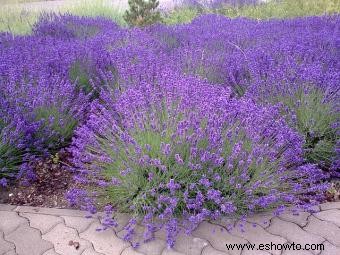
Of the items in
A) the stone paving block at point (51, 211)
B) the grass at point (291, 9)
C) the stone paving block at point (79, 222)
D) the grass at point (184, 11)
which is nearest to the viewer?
the stone paving block at point (79, 222)

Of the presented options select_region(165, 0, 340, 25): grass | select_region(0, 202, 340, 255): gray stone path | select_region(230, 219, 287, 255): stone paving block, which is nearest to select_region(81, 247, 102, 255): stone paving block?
select_region(0, 202, 340, 255): gray stone path

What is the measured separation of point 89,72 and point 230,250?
2390 millimetres

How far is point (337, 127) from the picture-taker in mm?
2957

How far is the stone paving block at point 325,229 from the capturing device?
2387 mm

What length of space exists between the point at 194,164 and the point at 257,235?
0.57 metres

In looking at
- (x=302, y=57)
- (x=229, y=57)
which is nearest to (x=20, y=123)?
(x=229, y=57)

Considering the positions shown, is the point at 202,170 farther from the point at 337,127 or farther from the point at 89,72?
the point at 89,72

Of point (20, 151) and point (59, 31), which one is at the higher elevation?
point (59, 31)

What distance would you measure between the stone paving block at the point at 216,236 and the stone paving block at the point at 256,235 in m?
0.04

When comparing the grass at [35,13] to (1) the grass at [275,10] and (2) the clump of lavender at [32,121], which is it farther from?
(2) the clump of lavender at [32,121]

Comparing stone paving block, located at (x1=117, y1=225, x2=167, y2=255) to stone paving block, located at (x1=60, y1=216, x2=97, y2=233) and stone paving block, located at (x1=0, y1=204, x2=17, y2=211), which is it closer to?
stone paving block, located at (x1=60, y1=216, x2=97, y2=233)

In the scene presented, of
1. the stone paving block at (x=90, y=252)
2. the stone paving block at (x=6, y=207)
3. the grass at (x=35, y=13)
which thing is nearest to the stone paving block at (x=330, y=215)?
the stone paving block at (x=90, y=252)

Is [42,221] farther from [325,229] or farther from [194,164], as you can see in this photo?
[325,229]

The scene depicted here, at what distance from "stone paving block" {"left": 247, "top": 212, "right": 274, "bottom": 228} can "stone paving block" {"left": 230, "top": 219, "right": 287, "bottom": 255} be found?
0.04 m
